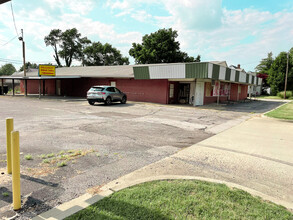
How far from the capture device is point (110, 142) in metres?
6.62

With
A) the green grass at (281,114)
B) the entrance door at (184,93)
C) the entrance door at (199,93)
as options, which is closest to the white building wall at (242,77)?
the entrance door at (184,93)

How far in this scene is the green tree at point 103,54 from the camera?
207 ft

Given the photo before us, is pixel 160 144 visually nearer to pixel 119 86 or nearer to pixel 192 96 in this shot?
pixel 192 96

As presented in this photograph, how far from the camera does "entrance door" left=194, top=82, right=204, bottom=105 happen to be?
66.6ft

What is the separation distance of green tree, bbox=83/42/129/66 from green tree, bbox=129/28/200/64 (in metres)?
18.6

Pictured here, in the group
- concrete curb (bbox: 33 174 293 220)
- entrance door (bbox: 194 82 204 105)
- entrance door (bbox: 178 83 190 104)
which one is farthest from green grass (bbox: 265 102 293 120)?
concrete curb (bbox: 33 174 293 220)

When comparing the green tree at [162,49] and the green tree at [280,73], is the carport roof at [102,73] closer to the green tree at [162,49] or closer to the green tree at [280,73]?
the green tree at [162,49]

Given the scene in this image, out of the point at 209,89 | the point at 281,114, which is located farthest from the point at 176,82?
the point at 281,114

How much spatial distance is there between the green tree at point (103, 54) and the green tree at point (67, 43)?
357 centimetres

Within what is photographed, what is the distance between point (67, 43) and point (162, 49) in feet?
120

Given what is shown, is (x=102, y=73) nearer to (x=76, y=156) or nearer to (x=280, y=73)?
(x=76, y=156)

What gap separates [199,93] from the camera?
20.6 m

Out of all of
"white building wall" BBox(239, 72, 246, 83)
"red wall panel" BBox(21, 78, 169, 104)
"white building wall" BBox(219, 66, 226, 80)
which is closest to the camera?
"white building wall" BBox(219, 66, 226, 80)

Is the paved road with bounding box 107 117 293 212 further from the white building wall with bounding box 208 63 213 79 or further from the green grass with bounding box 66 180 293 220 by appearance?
the white building wall with bounding box 208 63 213 79
